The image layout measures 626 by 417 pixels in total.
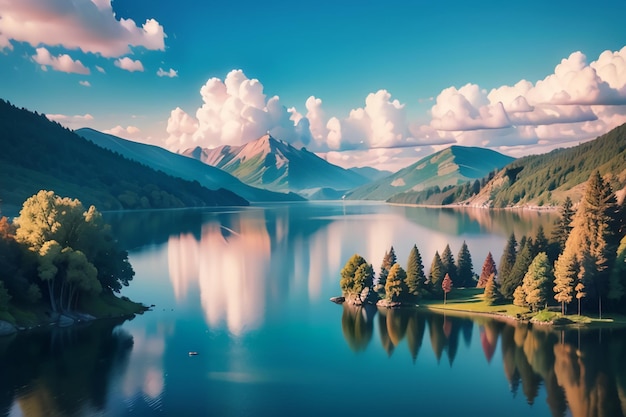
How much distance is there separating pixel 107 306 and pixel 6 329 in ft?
58.4

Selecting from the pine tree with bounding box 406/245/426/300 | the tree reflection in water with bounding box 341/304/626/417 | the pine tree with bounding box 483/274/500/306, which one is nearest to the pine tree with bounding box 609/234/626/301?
the tree reflection in water with bounding box 341/304/626/417

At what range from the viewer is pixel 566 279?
77.7 m

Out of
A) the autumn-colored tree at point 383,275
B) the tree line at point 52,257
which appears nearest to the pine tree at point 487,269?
the autumn-colored tree at point 383,275

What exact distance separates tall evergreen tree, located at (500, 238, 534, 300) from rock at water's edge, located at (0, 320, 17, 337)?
7636 cm

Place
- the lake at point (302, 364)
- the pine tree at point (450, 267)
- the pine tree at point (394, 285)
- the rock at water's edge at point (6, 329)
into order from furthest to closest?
the pine tree at point (450, 267) < the pine tree at point (394, 285) < the rock at water's edge at point (6, 329) < the lake at point (302, 364)

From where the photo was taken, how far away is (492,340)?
70812 mm

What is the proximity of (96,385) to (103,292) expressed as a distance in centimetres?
3635

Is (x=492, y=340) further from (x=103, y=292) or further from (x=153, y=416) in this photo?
(x=103, y=292)

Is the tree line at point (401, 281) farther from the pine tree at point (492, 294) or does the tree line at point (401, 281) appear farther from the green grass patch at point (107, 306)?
the green grass patch at point (107, 306)

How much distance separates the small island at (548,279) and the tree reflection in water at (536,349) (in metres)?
4.54

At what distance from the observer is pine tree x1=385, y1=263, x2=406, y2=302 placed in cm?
9144

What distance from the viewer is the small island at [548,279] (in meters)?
78.8

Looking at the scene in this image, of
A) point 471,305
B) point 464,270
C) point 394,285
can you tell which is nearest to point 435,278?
point 394,285

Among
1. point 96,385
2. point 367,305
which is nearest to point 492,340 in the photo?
point 367,305
